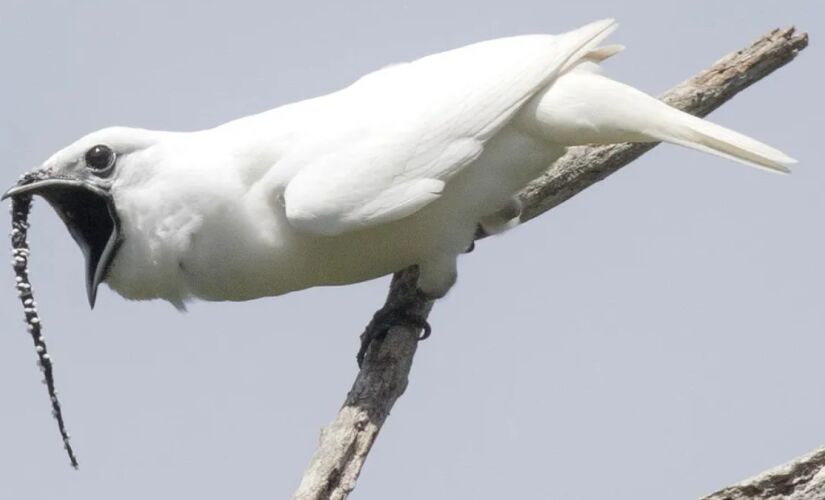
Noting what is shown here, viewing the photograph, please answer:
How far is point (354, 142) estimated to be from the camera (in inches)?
217

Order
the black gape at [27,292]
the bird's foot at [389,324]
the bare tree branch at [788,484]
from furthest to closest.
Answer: the bird's foot at [389,324]
the black gape at [27,292]
the bare tree branch at [788,484]

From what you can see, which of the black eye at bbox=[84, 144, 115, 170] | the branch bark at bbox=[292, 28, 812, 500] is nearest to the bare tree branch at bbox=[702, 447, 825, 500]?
the branch bark at bbox=[292, 28, 812, 500]

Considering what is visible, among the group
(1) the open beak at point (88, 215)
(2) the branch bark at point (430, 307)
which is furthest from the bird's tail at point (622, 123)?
(1) the open beak at point (88, 215)

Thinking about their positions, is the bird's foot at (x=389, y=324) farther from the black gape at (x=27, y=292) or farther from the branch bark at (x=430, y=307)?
the black gape at (x=27, y=292)

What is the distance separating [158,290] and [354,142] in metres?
0.91

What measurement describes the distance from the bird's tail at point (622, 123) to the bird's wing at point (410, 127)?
0.11 m

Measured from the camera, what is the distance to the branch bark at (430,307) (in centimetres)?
473

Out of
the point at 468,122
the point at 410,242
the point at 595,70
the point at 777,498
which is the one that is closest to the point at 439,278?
the point at 410,242

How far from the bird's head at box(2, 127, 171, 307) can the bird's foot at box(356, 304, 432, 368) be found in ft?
3.60

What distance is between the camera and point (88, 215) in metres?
5.45

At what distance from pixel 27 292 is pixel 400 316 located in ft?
4.87

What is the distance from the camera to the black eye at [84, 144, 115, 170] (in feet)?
17.5

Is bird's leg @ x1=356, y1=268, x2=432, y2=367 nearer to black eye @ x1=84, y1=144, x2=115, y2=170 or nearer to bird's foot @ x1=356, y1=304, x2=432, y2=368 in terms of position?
bird's foot @ x1=356, y1=304, x2=432, y2=368

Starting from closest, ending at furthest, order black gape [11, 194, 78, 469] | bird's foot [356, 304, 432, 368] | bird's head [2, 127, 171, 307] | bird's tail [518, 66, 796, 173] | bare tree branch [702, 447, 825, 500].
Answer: bare tree branch [702, 447, 825, 500] → black gape [11, 194, 78, 469] → bird's head [2, 127, 171, 307] → bird's tail [518, 66, 796, 173] → bird's foot [356, 304, 432, 368]
